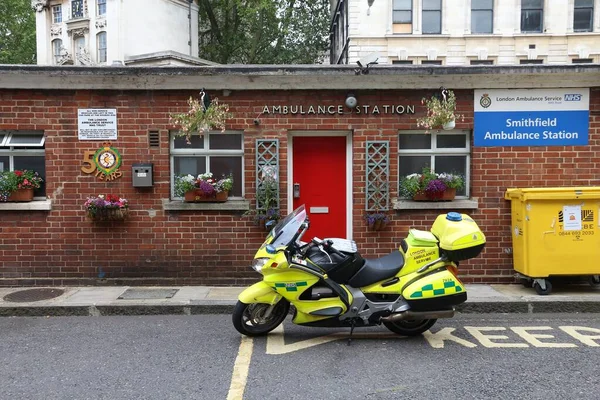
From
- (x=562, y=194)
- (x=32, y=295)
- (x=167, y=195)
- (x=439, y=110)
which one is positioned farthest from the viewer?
(x=167, y=195)

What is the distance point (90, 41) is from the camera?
39.6 meters

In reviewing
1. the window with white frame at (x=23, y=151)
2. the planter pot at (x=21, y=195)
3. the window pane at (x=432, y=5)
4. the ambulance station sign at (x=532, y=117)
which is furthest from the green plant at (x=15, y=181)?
the window pane at (x=432, y=5)

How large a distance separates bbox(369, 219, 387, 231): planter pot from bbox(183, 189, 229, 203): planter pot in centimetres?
223

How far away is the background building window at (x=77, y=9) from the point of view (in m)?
40.8

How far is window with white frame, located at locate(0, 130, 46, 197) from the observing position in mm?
7391

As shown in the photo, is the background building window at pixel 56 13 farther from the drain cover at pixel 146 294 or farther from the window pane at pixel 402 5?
the drain cover at pixel 146 294

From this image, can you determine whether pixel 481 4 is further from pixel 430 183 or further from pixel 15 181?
pixel 15 181

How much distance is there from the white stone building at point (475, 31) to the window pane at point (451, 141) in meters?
18.0

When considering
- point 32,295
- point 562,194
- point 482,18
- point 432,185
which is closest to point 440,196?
point 432,185

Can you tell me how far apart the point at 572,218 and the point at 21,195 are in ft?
25.5

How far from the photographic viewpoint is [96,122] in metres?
7.31

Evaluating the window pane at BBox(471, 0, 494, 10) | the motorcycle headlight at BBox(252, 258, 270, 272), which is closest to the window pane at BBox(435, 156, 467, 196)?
the motorcycle headlight at BBox(252, 258, 270, 272)

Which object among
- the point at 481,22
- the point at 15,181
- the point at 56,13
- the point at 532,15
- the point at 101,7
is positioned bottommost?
the point at 15,181

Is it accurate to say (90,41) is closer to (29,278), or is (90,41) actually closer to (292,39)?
(292,39)
